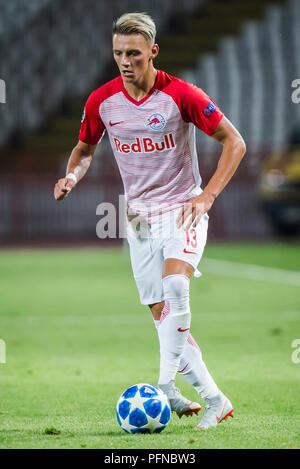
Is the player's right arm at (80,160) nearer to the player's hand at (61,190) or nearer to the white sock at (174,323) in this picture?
the player's hand at (61,190)

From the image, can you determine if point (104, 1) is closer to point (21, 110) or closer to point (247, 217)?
point (21, 110)

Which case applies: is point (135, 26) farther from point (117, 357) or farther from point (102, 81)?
point (102, 81)

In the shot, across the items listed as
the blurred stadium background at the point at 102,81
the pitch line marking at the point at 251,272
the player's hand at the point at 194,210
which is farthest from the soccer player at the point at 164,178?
the blurred stadium background at the point at 102,81

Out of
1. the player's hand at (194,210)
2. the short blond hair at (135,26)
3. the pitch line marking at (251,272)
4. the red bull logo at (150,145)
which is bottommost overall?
the pitch line marking at (251,272)

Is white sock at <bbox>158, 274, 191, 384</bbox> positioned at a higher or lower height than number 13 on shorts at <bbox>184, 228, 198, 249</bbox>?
lower

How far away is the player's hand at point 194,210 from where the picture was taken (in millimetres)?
4680

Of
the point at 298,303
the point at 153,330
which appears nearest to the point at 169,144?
the point at 153,330

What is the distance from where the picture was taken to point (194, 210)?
469 cm

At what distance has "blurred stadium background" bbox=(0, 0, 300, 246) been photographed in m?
22.3

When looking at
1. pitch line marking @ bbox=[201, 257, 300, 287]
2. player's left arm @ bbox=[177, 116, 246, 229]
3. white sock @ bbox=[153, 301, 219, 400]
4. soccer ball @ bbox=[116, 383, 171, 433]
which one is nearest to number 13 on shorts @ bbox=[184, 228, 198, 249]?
player's left arm @ bbox=[177, 116, 246, 229]

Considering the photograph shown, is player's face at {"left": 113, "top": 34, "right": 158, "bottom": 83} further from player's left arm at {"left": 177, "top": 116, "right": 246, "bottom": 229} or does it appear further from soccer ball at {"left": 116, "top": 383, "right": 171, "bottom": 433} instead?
soccer ball at {"left": 116, "top": 383, "right": 171, "bottom": 433}

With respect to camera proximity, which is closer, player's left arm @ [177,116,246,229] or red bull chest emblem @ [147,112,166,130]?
player's left arm @ [177,116,246,229]

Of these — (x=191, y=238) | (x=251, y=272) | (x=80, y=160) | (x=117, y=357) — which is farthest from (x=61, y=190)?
(x=251, y=272)

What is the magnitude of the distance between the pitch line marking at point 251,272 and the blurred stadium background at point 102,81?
15.9ft
